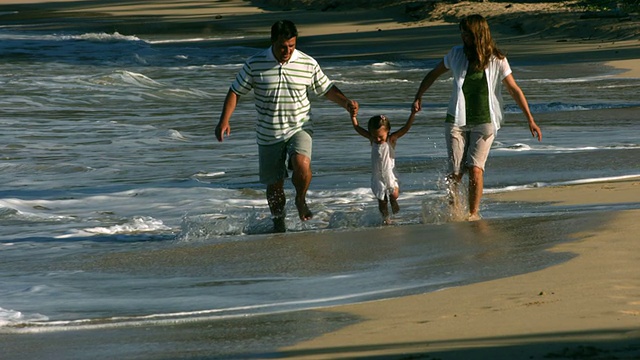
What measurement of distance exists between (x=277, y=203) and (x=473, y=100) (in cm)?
158

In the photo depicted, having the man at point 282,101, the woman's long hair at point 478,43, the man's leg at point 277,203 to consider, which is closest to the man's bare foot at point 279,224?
the man's leg at point 277,203

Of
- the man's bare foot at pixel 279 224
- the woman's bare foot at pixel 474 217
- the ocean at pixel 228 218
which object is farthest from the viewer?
the man's bare foot at pixel 279 224

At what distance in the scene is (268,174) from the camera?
8984 mm

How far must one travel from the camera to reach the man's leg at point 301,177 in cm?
878

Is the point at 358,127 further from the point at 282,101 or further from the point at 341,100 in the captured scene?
the point at 282,101

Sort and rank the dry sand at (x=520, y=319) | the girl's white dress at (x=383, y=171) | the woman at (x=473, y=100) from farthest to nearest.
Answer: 1. the girl's white dress at (x=383, y=171)
2. the woman at (x=473, y=100)
3. the dry sand at (x=520, y=319)

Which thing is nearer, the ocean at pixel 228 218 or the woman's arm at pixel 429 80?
the ocean at pixel 228 218

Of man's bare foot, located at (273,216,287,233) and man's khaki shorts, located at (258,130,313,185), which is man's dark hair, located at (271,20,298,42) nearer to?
man's khaki shorts, located at (258,130,313,185)

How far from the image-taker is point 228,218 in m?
9.60

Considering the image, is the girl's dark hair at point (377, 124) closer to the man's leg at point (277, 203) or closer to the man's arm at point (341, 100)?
the man's arm at point (341, 100)

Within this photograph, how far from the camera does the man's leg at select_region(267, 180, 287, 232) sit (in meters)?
9.19

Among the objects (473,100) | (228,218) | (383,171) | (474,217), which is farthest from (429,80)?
(228,218)

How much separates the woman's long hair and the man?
0.84m

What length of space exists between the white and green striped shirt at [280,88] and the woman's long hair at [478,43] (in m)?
1.01
